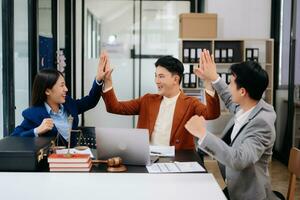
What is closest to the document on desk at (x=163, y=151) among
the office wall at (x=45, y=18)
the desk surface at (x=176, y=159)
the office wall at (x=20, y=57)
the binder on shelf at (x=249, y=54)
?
the desk surface at (x=176, y=159)

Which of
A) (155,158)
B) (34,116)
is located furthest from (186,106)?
(34,116)

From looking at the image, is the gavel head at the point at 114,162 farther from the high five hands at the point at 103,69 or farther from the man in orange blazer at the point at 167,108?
the high five hands at the point at 103,69

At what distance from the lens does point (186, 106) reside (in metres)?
2.96

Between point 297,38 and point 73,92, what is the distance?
3.45 m

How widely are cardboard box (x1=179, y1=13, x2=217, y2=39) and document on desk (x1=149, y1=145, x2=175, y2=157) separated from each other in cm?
322

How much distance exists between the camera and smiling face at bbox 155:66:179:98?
9.60 ft

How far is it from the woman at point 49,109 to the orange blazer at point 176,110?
0.22 meters

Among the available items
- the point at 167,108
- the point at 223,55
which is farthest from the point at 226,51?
the point at 167,108

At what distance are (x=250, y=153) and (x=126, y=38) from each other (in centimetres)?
503

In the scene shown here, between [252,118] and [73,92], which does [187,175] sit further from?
[73,92]

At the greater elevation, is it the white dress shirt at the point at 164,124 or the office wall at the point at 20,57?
the office wall at the point at 20,57

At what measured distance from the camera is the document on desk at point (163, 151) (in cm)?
259

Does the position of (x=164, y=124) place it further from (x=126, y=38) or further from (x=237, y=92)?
(x=126, y=38)

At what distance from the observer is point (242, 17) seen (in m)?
6.13
